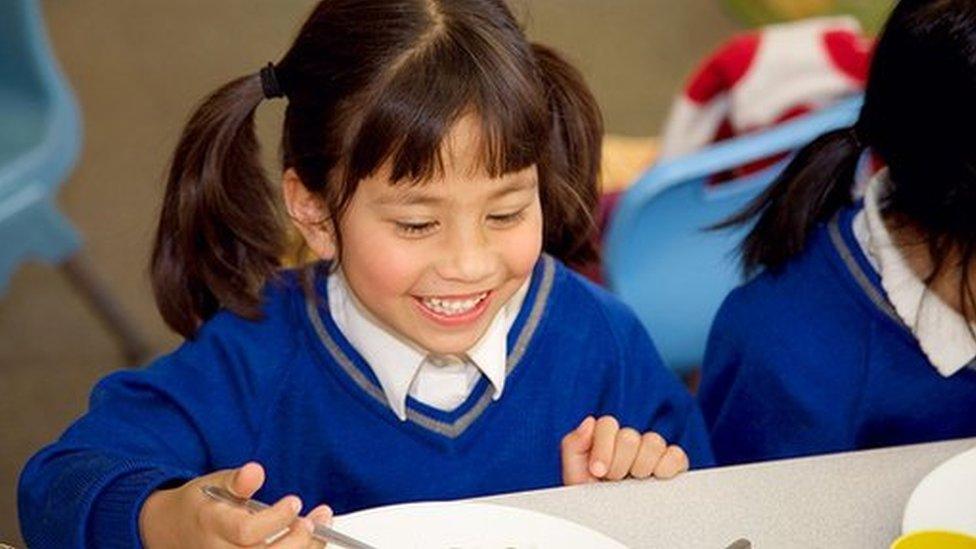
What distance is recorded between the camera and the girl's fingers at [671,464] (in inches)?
42.7

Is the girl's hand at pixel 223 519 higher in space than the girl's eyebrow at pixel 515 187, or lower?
lower

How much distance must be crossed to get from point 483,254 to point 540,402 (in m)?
0.20

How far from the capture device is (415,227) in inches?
42.4

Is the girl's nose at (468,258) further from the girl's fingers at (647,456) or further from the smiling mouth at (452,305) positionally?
the girl's fingers at (647,456)

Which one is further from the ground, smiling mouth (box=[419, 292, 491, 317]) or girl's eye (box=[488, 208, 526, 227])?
girl's eye (box=[488, 208, 526, 227])

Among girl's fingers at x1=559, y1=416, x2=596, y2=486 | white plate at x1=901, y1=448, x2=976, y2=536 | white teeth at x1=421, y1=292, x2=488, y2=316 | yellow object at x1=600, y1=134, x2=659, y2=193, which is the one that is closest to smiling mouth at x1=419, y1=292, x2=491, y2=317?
white teeth at x1=421, y1=292, x2=488, y2=316

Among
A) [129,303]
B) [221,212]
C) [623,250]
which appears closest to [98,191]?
[129,303]

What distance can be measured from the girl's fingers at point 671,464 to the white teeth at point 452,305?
6.7 inches

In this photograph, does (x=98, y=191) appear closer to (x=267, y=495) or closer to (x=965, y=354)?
(x=267, y=495)

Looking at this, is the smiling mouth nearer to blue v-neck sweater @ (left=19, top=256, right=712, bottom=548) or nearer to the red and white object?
blue v-neck sweater @ (left=19, top=256, right=712, bottom=548)

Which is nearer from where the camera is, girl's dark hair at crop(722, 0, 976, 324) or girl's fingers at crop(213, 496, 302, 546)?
girl's fingers at crop(213, 496, 302, 546)

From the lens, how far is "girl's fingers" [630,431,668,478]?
3.57 feet

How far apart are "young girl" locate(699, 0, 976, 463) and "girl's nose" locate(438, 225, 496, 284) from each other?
1.07ft

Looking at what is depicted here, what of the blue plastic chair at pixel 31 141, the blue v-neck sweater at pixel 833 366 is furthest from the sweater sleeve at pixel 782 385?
the blue plastic chair at pixel 31 141
